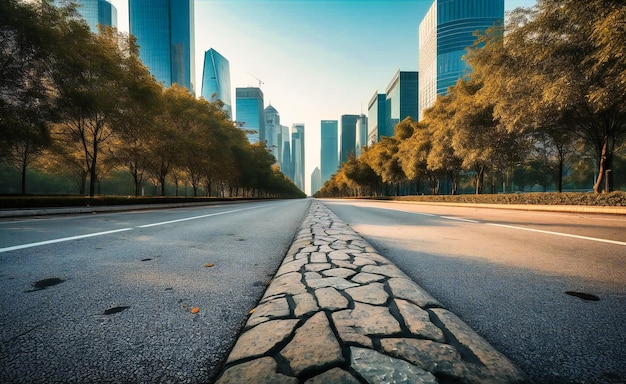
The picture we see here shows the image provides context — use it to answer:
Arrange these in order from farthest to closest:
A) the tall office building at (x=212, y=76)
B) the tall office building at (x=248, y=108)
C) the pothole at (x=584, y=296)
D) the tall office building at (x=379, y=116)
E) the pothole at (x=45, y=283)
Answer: the tall office building at (x=248, y=108) < the tall office building at (x=212, y=76) < the tall office building at (x=379, y=116) < the pothole at (x=45, y=283) < the pothole at (x=584, y=296)

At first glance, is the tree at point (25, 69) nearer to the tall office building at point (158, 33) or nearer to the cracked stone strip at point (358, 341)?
the cracked stone strip at point (358, 341)

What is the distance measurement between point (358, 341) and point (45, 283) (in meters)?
2.74

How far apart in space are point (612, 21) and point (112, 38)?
2716 centimetres

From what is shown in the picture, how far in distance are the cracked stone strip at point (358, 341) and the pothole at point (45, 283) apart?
190 cm

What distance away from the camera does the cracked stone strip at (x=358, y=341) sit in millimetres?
1029

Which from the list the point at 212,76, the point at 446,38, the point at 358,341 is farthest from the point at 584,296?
the point at 212,76

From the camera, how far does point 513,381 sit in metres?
0.99

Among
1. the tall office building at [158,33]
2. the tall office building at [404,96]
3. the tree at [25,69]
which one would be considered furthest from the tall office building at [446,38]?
the tall office building at [158,33]

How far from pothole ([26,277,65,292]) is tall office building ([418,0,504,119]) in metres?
111

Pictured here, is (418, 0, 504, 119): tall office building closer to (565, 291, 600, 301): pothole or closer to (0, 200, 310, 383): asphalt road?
(565, 291, 600, 301): pothole

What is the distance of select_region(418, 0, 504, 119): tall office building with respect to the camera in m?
103

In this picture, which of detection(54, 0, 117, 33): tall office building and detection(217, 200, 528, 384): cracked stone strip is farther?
detection(54, 0, 117, 33): tall office building

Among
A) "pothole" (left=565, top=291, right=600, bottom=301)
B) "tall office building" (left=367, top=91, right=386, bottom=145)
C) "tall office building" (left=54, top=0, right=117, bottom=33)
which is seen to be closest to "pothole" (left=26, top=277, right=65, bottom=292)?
"pothole" (left=565, top=291, right=600, bottom=301)

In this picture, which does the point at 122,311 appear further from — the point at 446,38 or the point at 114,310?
the point at 446,38
